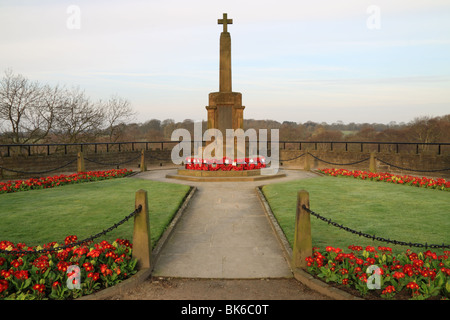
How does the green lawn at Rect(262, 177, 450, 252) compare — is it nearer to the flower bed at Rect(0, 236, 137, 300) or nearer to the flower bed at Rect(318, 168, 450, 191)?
the flower bed at Rect(318, 168, 450, 191)

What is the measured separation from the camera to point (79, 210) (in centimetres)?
916

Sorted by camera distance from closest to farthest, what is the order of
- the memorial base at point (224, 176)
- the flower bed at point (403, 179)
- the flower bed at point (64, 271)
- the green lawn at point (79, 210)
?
the flower bed at point (64, 271), the green lawn at point (79, 210), the flower bed at point (403, 179), the memorial base at point (224, 176)

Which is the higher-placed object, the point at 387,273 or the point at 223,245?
the point at 387,273

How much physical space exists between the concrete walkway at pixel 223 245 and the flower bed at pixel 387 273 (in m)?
0.74

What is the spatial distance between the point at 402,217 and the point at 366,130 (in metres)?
91.6

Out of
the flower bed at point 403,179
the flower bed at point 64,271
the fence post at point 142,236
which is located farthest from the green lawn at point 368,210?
the flower bed at point 64,271

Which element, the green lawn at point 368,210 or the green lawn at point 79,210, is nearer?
the green lawn at point 368,210

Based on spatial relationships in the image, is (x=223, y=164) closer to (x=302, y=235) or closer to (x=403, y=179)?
(x=403, y=179)

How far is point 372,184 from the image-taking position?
13266 millimetres

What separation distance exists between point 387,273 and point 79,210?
7885 millimetres

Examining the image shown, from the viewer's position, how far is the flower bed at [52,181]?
1261cm

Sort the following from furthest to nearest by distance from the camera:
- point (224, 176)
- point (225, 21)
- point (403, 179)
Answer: point (225, 21) → point (224, 176) → point (403, 179)

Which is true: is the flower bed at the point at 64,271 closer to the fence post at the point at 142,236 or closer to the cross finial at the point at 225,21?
the fence post at the point at 142,236

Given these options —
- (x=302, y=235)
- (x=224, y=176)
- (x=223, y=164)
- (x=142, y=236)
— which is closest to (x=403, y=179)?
(x=224, y=176)
